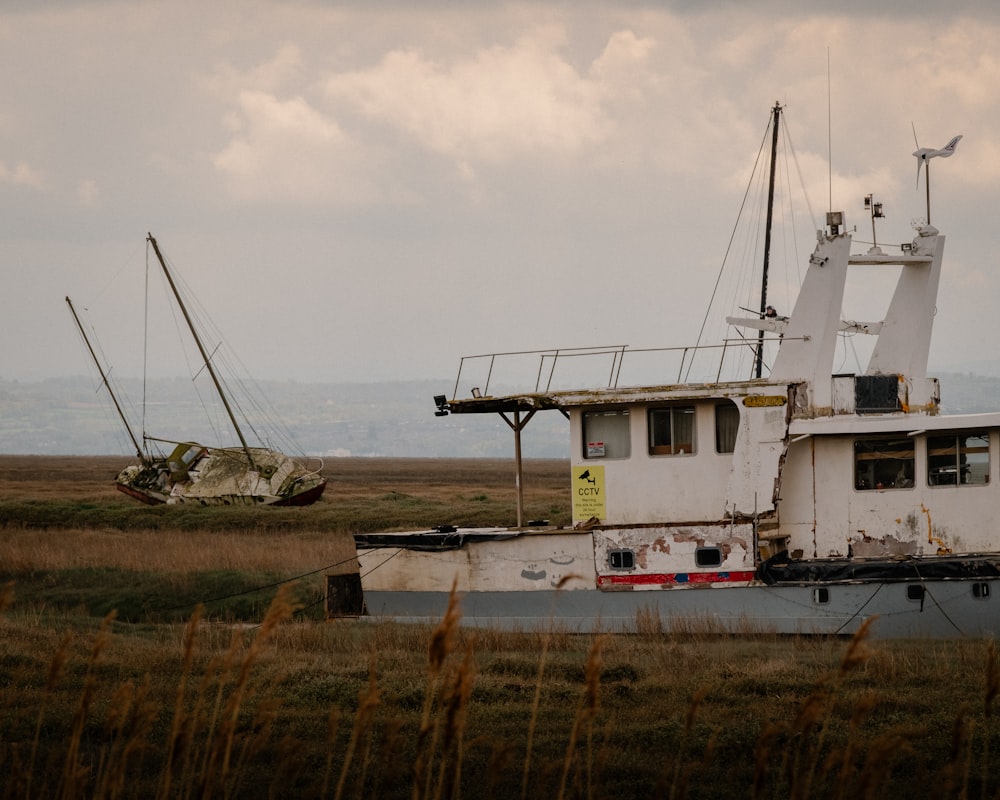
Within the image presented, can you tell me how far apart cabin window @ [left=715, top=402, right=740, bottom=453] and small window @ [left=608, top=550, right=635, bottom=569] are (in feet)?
7.33

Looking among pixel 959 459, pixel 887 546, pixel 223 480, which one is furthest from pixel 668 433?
pixel 223 480

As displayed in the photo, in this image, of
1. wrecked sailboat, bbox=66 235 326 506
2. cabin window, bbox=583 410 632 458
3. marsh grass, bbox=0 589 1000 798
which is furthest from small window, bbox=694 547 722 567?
wrecked sailboat, bbox=66 235 326 506

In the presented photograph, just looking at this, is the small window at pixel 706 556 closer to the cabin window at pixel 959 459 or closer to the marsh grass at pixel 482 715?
the marsh grass at pixel 482 715

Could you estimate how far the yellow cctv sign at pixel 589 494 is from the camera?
20656mm

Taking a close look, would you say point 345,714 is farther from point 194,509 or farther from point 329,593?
point 194,509

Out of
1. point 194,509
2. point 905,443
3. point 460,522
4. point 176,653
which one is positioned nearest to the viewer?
point 176,653

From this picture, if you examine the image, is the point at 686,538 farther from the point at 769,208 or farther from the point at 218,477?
the point at 218,477

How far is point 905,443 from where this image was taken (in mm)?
19500

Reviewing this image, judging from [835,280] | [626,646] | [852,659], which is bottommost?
[626,646]

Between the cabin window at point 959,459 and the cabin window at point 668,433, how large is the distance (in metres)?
3.75

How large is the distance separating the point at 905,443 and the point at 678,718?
28.9 ft

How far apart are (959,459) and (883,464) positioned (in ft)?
3.70

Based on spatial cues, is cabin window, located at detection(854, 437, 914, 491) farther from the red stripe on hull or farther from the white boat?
the red stripe on hull

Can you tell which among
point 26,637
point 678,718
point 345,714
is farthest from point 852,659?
point 26,637
